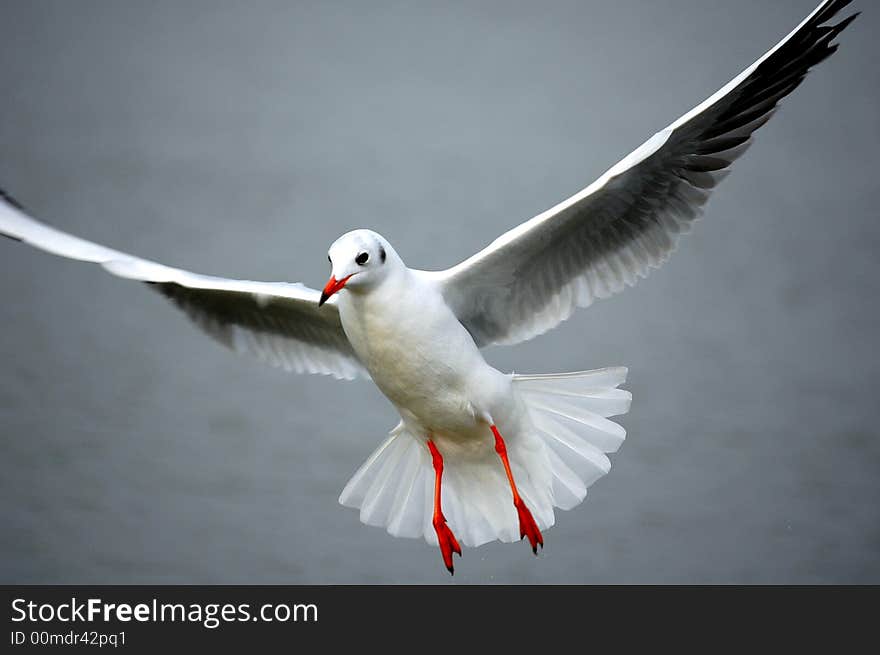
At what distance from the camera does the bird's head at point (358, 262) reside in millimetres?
3592

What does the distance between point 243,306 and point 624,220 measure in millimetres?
1295

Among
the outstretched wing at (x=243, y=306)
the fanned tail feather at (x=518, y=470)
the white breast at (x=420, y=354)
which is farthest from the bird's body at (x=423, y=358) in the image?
the outstretched wing at (x=243, y=306)

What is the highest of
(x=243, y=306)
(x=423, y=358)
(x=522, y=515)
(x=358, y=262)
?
(x=243, y=306)

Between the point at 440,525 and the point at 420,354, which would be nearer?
the point at 420,354

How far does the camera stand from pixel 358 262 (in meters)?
3.64

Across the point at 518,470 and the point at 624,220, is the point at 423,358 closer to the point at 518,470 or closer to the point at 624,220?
the point at 518,470

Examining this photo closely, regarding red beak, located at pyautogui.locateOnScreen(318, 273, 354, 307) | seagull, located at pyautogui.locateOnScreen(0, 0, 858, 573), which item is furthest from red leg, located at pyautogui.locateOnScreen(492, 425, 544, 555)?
red beak, located at pyautogui.locateOnScreen(318, 273, 354, 307)

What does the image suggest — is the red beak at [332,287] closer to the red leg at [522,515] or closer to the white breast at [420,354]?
the white breast at [420,354]

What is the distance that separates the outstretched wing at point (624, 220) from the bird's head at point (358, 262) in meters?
0.33

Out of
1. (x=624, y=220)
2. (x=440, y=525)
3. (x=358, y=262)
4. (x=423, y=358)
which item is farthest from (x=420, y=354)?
(x=624, y=220)

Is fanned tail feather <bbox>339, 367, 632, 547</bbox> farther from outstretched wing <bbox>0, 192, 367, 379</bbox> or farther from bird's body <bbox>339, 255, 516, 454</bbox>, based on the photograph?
outstretched wing <bbox>0, 192, 367, 379</bbox>

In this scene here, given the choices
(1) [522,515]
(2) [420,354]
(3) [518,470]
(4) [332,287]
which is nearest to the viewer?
(4) [332,287]

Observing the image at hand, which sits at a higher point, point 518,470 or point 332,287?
point 332,287

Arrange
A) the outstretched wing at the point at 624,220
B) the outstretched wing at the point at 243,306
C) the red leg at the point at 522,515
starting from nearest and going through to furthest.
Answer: the outstretched wing at the point at 624,220
the red leg at the point at 522,515
the outstretched wing at the point at 243,306
